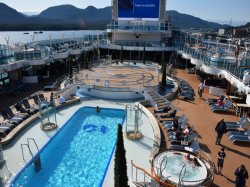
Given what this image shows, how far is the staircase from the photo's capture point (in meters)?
17.1

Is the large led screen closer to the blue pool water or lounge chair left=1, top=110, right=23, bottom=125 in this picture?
the blue pool water

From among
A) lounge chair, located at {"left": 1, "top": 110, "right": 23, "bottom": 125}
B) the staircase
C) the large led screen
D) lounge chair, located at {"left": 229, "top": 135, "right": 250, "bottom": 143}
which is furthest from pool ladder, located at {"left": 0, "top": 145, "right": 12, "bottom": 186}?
the large led screen

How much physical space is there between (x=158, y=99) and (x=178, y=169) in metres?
8.95

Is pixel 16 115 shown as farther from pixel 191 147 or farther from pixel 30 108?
pixel 191 147

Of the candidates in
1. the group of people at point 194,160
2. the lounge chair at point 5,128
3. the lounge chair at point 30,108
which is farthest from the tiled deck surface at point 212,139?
the lounge chair at point 5,128

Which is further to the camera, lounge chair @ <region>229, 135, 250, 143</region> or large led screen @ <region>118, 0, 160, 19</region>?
large led screen @ <region>118, 0, 160, 19</region>

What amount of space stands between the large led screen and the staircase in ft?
68.9

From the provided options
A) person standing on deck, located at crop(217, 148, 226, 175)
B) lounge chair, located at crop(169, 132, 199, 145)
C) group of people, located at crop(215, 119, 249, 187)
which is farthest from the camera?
lounge chair, located at crop(169, 132, 199, 145)

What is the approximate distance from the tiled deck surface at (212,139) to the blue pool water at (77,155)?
15.7 ft

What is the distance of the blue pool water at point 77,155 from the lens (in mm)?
10102

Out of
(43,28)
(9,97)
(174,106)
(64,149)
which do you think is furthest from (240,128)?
(43,28)

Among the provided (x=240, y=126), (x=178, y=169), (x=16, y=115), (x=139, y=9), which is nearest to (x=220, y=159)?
(x=178, y=169)

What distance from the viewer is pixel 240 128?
44.7 ft

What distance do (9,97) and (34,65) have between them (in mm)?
6640
